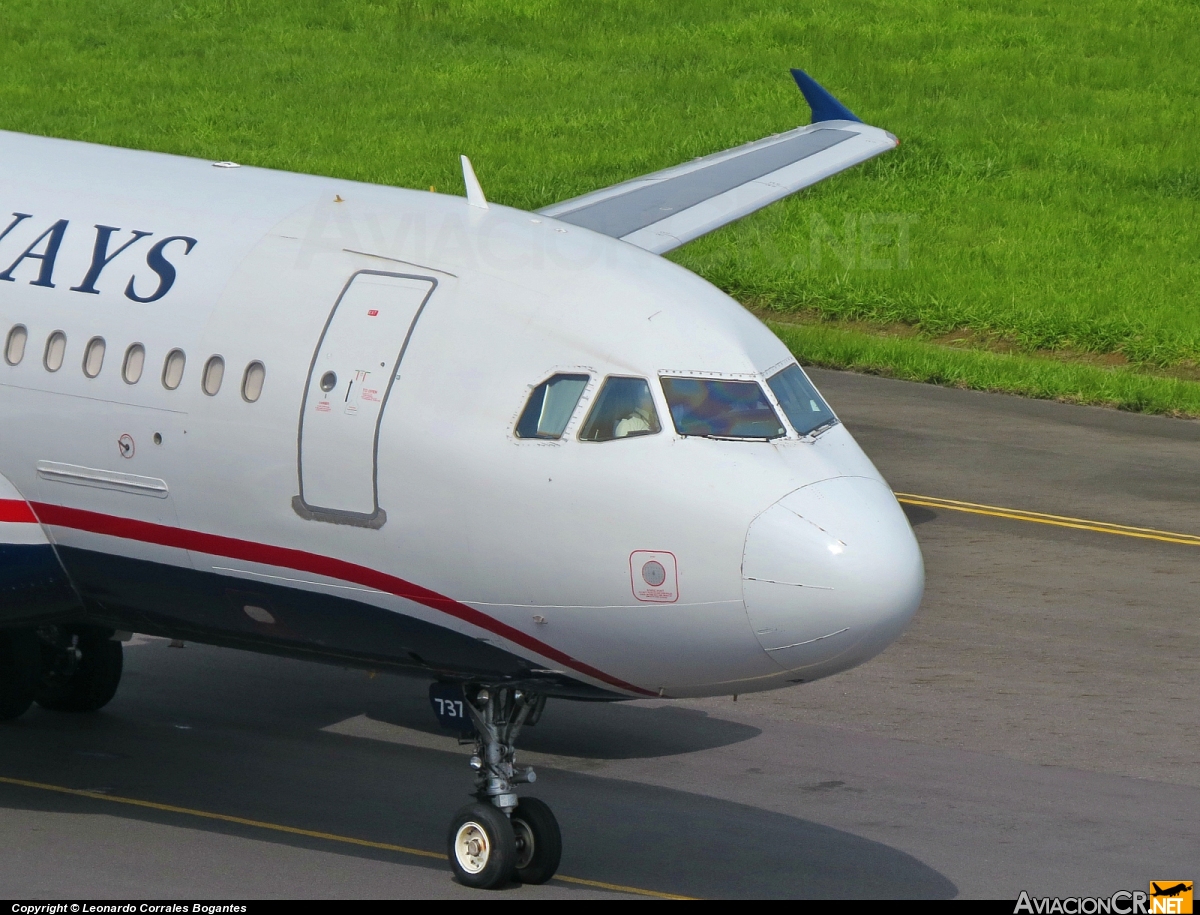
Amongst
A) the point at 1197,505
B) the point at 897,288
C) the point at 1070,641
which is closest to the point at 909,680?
the point at 1070,641

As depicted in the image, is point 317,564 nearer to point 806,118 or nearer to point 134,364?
point 134,364

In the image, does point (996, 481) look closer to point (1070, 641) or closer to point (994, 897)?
point (1070, 641)

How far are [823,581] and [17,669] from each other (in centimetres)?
919

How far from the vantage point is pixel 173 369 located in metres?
14.1

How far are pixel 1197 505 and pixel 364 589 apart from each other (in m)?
17.9

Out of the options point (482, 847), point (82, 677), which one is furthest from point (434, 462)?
point (82, 677)

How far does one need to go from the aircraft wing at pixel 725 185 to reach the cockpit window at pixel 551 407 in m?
9.82

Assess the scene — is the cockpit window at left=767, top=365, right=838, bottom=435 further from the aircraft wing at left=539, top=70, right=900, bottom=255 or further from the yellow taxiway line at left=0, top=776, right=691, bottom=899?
the aircraft wing at left=539, top=70, right=900, bottom=255

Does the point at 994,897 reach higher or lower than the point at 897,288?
lower

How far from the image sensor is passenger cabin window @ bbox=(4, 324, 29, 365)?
14.7m

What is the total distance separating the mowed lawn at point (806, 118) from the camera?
40594mm

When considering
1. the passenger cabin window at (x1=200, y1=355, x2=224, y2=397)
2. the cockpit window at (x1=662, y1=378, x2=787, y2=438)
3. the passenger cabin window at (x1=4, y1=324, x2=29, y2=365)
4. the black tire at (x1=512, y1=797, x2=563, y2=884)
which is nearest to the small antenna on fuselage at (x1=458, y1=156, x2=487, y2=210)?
the passenger cabin window at (x1=200, y1=355, x2=224, y2=397)

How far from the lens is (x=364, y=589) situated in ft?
44.2

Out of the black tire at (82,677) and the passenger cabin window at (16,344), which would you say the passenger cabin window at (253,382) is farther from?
the black tire at (82,677)
